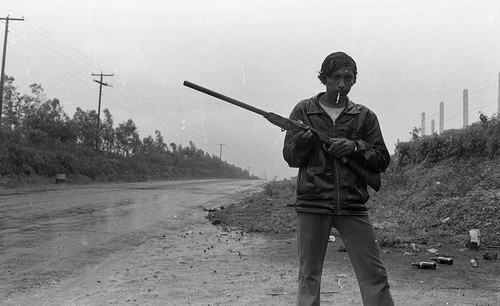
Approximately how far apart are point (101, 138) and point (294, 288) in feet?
135

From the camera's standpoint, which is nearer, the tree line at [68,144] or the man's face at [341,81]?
the man's face at [341,81]

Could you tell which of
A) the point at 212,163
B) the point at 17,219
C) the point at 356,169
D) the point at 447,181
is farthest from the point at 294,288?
the point at 212,163

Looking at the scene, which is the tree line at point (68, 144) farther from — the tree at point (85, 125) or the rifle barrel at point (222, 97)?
the rifle barrel at point (222, 97)

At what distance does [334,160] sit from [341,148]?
0.13 m

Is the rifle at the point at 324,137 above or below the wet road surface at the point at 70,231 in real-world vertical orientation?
above

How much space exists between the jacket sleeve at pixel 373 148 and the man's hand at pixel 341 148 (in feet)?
0.23

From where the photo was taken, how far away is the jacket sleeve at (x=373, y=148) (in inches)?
115

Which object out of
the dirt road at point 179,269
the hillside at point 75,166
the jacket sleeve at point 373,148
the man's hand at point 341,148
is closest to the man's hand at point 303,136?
the man's hand at point 341,148

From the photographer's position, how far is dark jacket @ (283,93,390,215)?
9.48 ft

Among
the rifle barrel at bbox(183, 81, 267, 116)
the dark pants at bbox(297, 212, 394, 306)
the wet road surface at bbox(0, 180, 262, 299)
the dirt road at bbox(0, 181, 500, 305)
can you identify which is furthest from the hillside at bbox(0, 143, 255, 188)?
the dark pants at bbox(297, 212, 394, 306)

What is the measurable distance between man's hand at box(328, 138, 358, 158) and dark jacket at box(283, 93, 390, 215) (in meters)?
0.06

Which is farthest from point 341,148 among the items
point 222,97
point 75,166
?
point 75,166

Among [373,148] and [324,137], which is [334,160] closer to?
[324,137]

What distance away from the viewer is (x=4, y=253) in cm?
679
